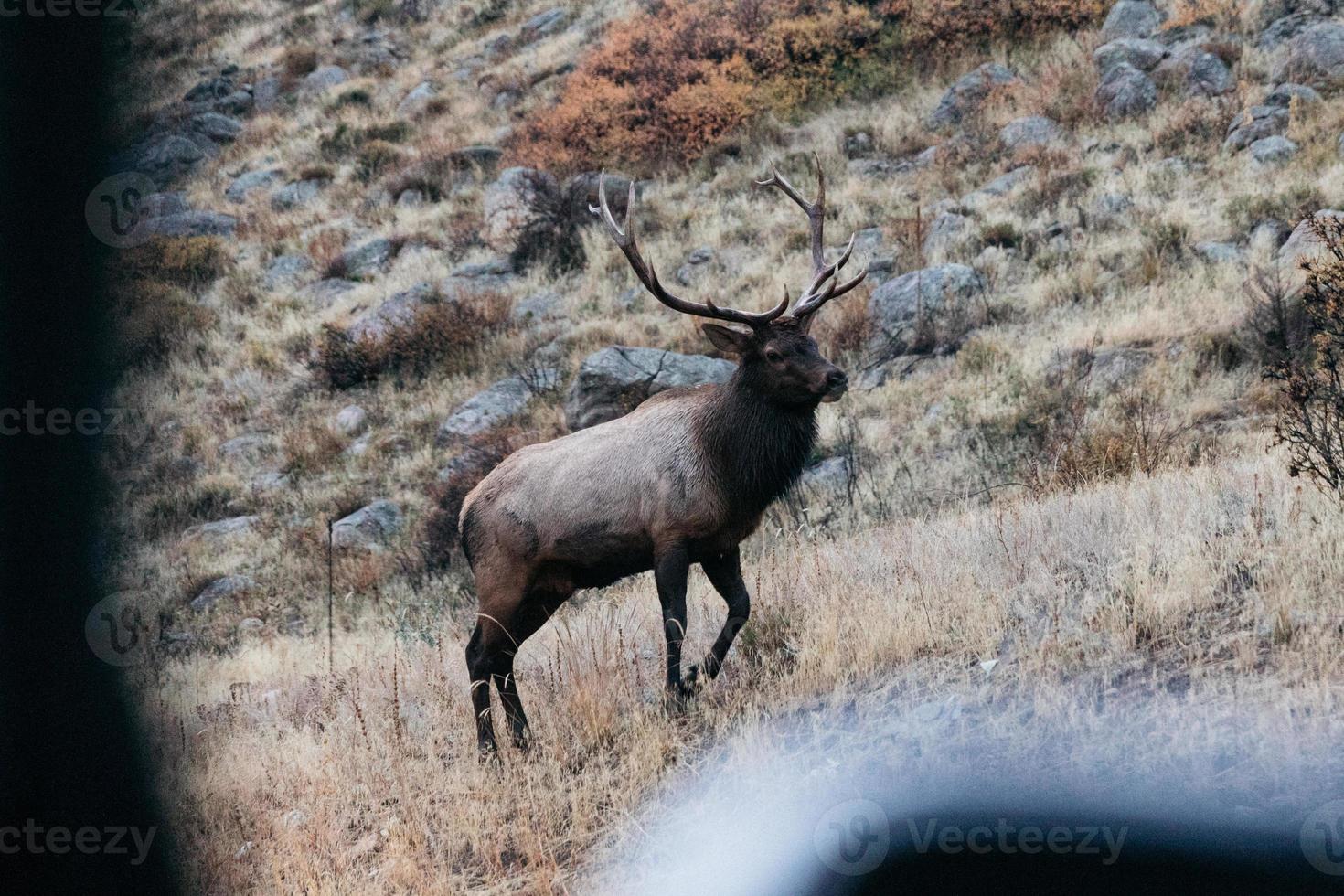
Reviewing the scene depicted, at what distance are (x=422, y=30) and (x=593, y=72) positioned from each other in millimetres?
10894

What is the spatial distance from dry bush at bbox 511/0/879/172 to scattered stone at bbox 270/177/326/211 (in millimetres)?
4493

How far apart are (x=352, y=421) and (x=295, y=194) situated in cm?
1024

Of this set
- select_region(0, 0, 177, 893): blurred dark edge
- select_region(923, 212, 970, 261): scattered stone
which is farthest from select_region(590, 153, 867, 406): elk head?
select_region(923, 212, 970, 261): scattered stone

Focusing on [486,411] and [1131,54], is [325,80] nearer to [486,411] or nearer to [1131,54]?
[486,411]

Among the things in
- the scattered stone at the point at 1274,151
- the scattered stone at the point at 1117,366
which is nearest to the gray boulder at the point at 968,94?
the scattered stone at the point at 1274,151

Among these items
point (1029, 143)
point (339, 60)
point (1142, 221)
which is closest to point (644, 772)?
point (1142, 221)

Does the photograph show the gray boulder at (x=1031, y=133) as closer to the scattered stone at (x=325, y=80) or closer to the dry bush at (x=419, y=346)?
the dry bush at (x=419, y=346)

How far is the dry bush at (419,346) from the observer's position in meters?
16.3

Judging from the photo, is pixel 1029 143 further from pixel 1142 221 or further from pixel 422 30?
pixel 422 30

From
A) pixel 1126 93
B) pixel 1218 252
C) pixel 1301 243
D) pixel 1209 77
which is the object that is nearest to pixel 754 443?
pixel 1301 243

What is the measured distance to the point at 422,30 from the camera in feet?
104

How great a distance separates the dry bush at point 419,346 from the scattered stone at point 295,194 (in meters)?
7.81

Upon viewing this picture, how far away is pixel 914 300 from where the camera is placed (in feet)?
44.4

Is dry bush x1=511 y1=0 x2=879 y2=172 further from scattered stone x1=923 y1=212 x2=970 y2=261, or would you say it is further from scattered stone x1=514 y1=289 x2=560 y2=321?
scattered stone x1=923 y1=212 x2=970 y2=261
